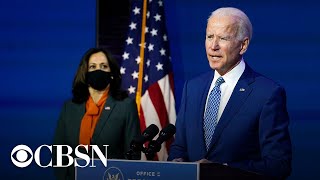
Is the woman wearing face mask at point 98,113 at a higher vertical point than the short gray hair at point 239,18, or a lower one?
lower

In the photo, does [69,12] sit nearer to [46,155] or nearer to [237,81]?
[46,155]

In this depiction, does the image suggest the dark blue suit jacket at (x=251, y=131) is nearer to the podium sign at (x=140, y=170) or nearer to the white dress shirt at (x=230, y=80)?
the white dress shirt at (x=230, y=80)

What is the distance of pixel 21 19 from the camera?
4.69m

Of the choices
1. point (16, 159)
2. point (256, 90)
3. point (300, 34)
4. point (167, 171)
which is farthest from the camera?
point (16, 159)

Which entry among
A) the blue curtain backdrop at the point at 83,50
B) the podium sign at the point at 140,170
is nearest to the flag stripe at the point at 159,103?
the blue curtain backdrop at the point at 83,50

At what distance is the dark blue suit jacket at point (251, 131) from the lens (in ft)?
7.09

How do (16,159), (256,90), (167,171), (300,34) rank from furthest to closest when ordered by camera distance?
(16,159), (300,34), (256,90), (167,171)

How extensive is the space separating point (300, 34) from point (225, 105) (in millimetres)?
1963

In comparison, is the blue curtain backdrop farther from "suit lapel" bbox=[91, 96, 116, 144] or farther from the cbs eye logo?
"suit lapel" bbox=[91, 96, 116, 144]

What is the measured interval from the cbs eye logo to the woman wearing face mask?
33.7 inches

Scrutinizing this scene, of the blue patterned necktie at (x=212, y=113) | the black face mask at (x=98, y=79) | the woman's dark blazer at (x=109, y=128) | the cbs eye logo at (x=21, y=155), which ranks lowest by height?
the cbs eye logo at (x=21, y=155)

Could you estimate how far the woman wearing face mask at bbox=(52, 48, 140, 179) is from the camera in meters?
3.38

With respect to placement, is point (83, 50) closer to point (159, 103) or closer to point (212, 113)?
point (159, 103)

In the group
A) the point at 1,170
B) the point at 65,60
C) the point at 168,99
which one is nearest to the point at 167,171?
the point at 168,99
